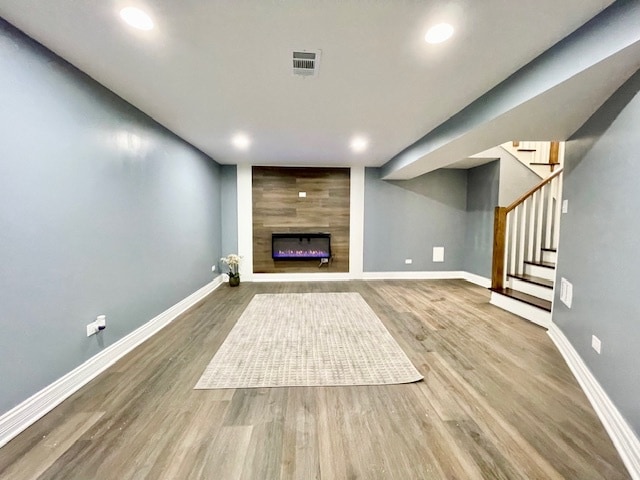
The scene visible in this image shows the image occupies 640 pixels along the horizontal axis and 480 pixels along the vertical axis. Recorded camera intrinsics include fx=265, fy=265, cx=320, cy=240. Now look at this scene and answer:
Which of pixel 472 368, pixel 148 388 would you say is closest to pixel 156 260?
pixel 148 388

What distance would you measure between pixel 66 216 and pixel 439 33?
2.76 m

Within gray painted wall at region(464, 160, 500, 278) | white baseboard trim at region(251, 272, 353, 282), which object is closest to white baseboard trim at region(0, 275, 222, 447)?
white baseboard trim at region(251, 272, 353, 282)

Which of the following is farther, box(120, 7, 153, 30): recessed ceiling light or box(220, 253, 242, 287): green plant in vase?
box(220, 253, 242, 287): green plant in vase

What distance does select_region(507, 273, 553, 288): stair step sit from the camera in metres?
3.56

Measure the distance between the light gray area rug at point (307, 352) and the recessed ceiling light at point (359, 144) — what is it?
7.88 ft

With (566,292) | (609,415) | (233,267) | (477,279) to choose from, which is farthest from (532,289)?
(233,267)

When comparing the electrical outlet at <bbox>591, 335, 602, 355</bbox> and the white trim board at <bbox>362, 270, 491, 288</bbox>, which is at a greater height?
the electrical outlet at <bbox>591, 335, 602, 355</bbox>

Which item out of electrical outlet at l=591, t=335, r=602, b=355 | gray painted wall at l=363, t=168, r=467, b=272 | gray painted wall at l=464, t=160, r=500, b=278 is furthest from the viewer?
gray painted wall at l=363, t=168, r=467, b=272

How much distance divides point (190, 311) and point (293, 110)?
2.99m

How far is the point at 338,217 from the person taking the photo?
5809 millimetres

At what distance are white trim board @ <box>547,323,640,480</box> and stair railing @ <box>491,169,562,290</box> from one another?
166 centimetres

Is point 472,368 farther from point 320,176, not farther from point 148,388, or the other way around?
point 320,176

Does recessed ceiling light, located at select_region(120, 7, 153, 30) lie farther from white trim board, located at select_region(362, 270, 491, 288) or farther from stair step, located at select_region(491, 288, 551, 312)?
white trim board, located at select_region(362, 270, 491, 288)

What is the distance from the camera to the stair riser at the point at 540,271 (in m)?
3.75
